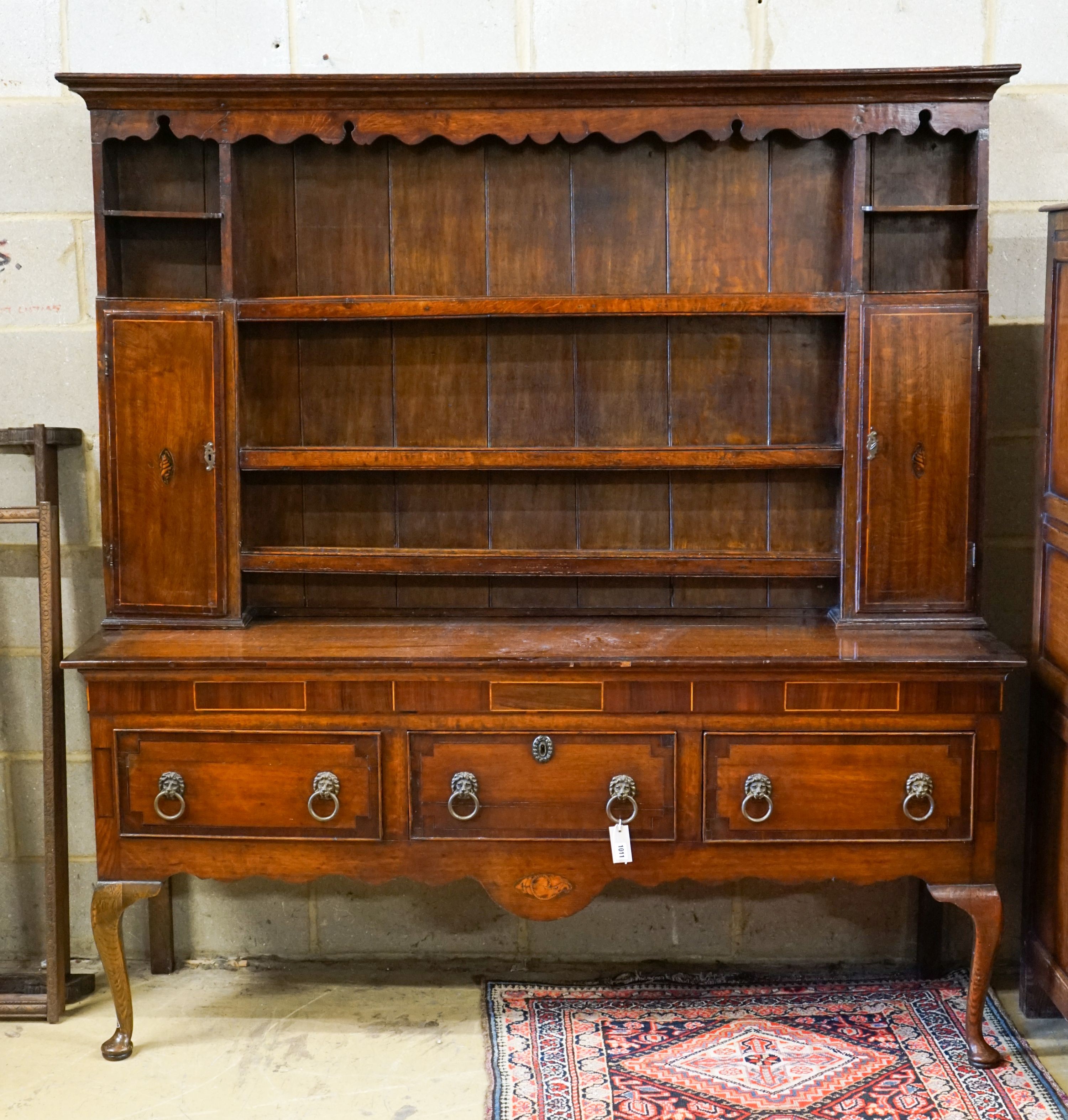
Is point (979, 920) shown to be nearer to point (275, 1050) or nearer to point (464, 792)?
point (464, 792)

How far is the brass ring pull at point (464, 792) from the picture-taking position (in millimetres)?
2523

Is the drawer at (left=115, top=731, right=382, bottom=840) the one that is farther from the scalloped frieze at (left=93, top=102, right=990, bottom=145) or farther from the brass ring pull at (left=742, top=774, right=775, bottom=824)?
the scalloped frieze at (left=93, top=102, right=990, bottom=145)

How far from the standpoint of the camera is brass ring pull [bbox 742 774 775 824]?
8.23 feet

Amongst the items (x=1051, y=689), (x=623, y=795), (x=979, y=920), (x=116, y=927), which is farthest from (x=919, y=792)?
(x=116, y=927)

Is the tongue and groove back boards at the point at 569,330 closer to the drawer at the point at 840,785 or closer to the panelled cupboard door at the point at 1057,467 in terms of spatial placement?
the panelled cupboard door at the point at 1057,467

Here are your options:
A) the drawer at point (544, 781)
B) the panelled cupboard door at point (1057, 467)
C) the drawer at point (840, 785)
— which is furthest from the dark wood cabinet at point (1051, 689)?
the drawer at point (544, 781)

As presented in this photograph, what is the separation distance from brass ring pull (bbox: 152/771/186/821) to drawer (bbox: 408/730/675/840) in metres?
0.47

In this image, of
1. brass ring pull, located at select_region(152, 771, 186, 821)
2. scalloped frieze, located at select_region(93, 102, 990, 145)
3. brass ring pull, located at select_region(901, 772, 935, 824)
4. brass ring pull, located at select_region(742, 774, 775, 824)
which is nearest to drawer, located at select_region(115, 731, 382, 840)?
brass ring pull, located at select_region(152, 771, 186, 821)

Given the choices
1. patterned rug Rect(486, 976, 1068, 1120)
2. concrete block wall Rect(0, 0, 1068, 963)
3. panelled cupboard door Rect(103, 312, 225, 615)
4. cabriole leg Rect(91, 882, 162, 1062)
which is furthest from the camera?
concrete block wall Rect(0, 0, 1068, 963)

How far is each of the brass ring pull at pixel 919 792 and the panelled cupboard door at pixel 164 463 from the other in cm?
150

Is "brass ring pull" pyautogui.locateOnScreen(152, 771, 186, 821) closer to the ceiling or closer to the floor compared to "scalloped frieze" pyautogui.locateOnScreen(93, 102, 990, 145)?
closer to the floor

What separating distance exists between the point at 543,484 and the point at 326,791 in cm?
87

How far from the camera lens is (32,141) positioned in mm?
2908

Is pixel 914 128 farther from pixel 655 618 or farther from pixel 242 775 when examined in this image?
pixel 242 775
